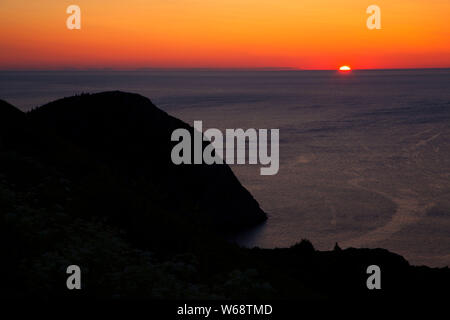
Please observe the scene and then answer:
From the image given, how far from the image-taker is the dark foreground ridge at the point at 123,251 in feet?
33.3

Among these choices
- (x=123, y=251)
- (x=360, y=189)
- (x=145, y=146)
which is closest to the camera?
(x=123, y=251)

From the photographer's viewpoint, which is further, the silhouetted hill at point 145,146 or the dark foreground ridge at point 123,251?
the silhouetted hill at point 145,146

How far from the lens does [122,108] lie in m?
43.1

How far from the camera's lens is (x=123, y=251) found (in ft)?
38.4

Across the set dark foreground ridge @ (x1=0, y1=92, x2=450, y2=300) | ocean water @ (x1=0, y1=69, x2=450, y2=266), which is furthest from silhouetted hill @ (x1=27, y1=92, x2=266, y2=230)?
dark foreground ridge @ (x1=0, y1=92, x2=450, y2=300)

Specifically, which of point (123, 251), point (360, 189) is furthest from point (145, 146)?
point (123, 251)

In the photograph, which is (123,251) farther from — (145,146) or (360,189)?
(360,189)

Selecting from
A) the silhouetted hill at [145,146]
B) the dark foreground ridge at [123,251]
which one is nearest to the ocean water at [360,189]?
the silhouetted hill at [145,146]

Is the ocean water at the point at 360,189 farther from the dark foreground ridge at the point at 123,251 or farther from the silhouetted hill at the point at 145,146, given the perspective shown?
the dark foreground ridge at the point at 123,251

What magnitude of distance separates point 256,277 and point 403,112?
14066 cm

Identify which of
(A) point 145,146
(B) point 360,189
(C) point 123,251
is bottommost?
(B) point 360,189

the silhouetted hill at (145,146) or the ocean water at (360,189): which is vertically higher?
the silhouetted hill at (145,146)

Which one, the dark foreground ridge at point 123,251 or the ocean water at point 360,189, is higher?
the dark foreground ridge at point 123,251

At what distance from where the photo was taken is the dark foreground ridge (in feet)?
33.3
